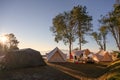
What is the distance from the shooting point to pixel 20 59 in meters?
21.4

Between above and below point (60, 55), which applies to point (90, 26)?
above

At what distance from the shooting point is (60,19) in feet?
161

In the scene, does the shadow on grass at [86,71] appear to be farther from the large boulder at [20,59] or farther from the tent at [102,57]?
the tent at [102,57]

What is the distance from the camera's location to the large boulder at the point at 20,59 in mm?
20125

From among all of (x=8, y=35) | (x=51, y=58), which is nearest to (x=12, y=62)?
(x=51, y=58)

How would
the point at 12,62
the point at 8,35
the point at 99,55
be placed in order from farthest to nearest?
the point at 8,35, the point at 99,55, the point at 12,62

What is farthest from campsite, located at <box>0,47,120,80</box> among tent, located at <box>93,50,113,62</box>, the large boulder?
tent, located at <box>93,50,113,62</box>

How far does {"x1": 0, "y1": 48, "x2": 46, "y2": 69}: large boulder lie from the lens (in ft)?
66.0

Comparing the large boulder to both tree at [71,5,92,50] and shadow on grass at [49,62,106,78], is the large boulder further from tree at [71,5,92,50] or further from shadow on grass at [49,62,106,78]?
tree at [71,5,92,50]

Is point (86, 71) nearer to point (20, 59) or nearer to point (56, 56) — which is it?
point (20, 59)

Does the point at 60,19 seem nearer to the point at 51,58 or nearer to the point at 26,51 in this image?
the point at 51,58

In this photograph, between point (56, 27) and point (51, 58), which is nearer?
point (51, 58)

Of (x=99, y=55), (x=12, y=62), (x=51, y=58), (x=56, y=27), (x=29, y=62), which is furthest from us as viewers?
(x=56, y=27)

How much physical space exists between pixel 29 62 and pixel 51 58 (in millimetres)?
12116
